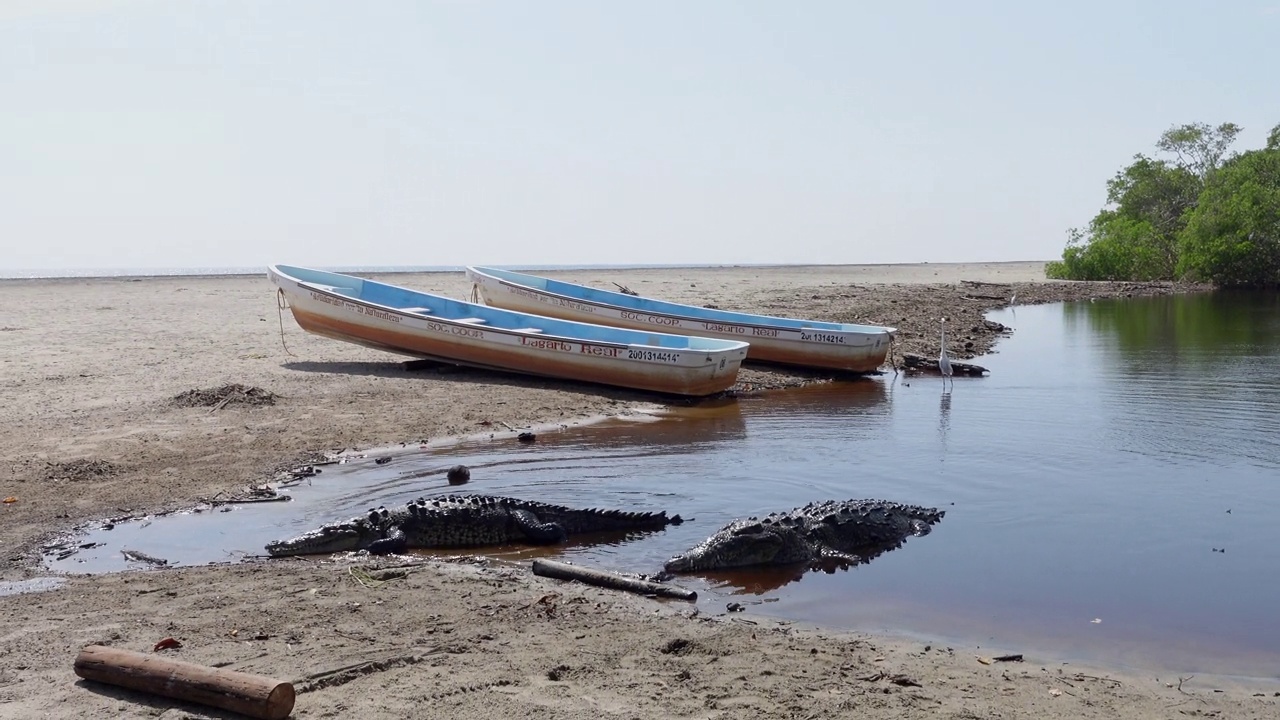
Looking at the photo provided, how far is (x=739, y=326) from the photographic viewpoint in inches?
675

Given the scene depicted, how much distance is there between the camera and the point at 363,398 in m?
13.0

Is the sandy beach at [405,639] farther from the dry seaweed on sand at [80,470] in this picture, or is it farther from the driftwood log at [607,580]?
the driftwood log at [607,580]

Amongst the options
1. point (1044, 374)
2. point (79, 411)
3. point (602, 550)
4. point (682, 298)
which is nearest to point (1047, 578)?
point (602, 550)

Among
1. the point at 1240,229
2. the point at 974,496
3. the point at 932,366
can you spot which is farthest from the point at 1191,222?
the point at 974,496

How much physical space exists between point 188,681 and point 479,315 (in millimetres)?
13000

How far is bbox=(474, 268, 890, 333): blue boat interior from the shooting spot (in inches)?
679

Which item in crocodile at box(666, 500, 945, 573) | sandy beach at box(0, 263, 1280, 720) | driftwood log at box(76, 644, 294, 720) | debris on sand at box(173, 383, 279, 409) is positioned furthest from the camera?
debris on sand at box(173, 383, 279, 409)

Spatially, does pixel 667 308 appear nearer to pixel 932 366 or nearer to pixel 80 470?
pixel 932 366

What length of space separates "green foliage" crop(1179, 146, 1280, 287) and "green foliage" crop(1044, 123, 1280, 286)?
36mm

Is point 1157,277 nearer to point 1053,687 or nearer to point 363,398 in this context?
point 363,398

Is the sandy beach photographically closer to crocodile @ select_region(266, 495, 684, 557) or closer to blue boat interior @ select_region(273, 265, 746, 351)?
crocodile @ select_region(266, 495, 684, 557)

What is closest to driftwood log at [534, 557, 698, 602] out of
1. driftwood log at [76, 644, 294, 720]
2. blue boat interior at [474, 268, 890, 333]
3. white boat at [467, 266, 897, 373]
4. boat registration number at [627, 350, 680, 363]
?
driftwood log at [76, 644, 294, 720]

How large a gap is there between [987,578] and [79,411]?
9.25m

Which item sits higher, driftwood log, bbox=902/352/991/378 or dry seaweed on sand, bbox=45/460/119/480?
driftwood log, bbox=902/352/991/378
